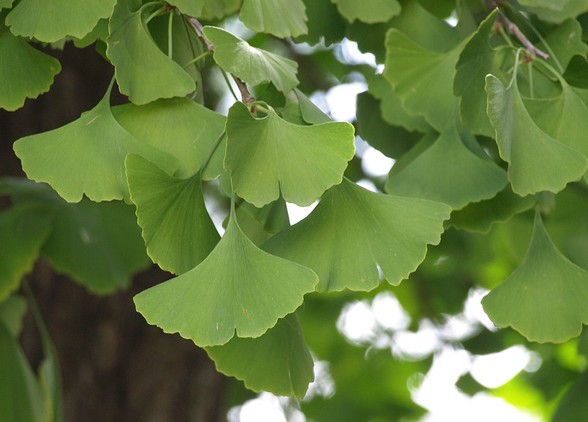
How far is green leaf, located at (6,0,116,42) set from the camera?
2.05ft

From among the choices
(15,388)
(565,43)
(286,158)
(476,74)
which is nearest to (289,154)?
(286,158)

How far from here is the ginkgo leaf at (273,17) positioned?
2.18ft

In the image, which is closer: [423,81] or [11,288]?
[423,81]

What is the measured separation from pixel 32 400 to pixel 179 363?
1.64 feet

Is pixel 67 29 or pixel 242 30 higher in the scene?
pixel 67 29

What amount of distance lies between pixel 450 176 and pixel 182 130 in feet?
0.81

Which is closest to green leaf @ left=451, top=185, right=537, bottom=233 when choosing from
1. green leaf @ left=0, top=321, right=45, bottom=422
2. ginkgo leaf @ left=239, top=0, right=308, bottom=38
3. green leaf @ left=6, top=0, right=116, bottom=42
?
ginkgo leaf @ left=239, top=0, right=308, bottom=38

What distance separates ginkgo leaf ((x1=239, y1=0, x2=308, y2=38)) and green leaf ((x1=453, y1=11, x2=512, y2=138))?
0.14 m

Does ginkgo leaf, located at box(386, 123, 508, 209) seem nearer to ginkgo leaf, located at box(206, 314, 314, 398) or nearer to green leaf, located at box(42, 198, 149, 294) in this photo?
ginkgo leaf, located at box(206, 314, 314, 398)

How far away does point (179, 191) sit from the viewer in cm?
64

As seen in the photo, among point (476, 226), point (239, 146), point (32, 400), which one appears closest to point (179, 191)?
point (239, 146)

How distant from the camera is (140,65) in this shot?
0.65 metres

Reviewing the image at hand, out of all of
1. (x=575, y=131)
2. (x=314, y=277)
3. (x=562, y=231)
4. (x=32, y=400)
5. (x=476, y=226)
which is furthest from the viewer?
(x=562, y=231)

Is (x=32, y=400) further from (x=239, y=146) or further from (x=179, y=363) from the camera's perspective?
(x=239, y=146)
